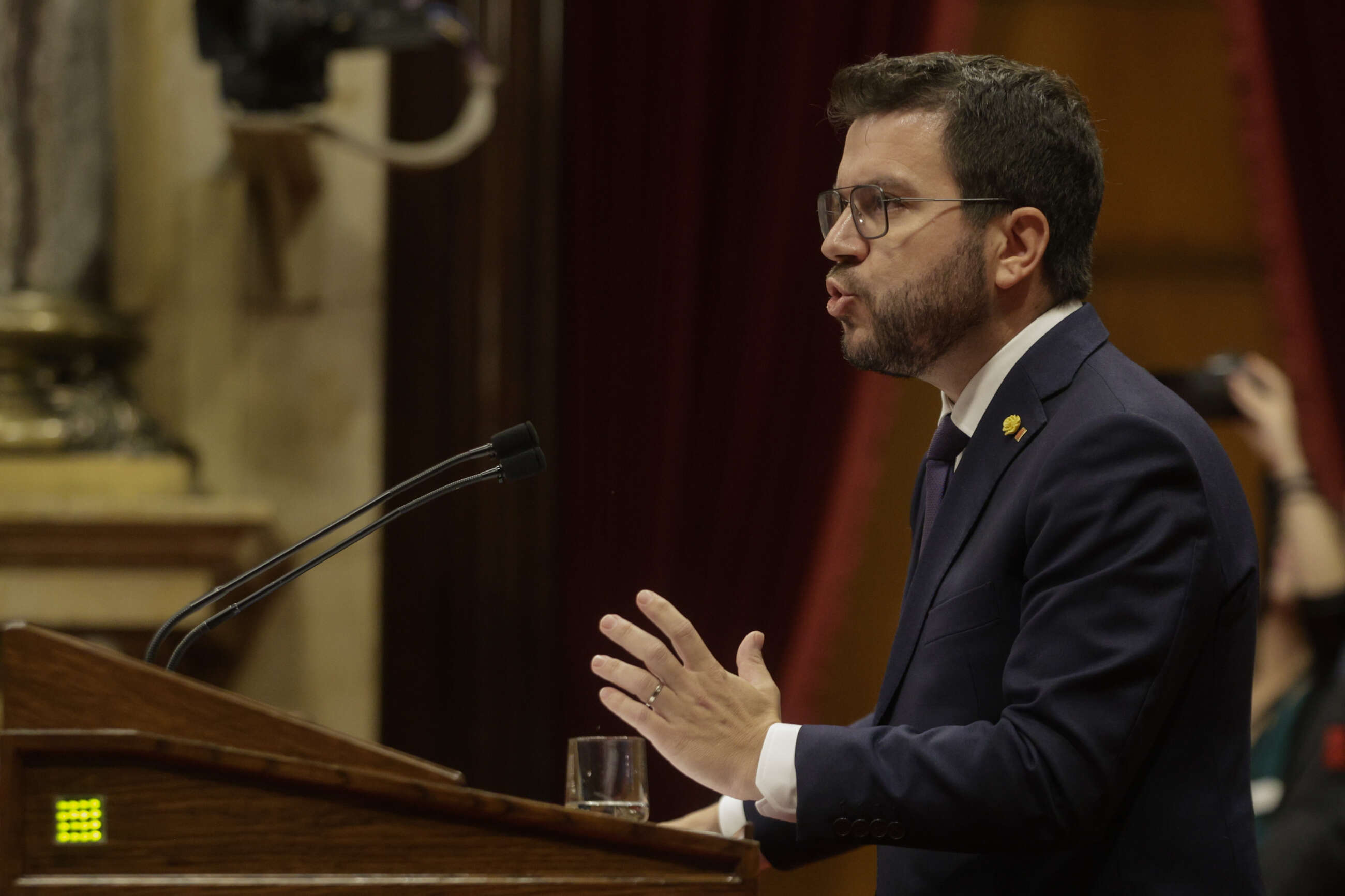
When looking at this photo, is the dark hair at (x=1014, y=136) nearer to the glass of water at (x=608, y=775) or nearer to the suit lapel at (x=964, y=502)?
the suit lapel at (x=964, y=502)

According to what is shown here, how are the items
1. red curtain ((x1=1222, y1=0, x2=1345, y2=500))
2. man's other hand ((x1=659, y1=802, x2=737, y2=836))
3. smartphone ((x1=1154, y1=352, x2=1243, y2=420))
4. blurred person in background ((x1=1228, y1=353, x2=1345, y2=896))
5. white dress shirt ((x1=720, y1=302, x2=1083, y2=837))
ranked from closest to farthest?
white dress shirt ((x1=720, y1=302, x2=1083, y2=837))
man's other hand ((x1=659, y1=802, x2=737, y2=836))
blurred person in background ((x1=1228, y1=353, x2=1345, y2=896))
smartphone ((x1=1154, y1=352, x2=1243, y2=420))
red curtain ((x1=1222, y1=0, x2=1345, y2=500))

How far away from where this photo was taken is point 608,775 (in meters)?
1.38

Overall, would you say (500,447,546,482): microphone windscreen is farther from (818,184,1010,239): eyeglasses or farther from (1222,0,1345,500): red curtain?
(1222,0,1345,500): red curtain

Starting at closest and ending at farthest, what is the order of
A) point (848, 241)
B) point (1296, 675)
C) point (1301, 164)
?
1. point (848, 241)
2. point (1296, 675)
3. point (1301, 164)

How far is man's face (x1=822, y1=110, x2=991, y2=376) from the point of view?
1.53m

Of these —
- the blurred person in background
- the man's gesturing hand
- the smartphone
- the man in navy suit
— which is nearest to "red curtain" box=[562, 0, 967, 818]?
the smartphone

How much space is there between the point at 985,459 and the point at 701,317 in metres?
1.78

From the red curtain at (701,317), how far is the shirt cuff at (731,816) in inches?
58.3

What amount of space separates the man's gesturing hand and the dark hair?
1.90 ft

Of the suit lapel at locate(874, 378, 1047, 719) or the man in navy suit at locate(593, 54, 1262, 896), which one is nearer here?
the man in navy suit at locate(593, 54, 1262, 896)

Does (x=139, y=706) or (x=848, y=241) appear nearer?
(x=139, y=706)

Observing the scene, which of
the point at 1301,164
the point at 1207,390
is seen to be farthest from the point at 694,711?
the point at 1301,164

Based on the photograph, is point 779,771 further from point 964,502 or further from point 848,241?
point 848,241

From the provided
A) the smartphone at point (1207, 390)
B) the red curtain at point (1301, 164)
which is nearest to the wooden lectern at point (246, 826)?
the smartphone at point (1207, 390)
